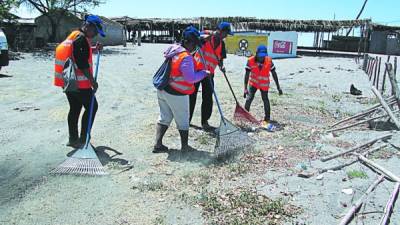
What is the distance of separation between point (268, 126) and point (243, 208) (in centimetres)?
334

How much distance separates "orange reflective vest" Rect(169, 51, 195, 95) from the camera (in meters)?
5.16

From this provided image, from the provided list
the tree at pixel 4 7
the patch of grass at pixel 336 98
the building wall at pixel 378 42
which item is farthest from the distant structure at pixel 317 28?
the patch of grass at pixel 336 98

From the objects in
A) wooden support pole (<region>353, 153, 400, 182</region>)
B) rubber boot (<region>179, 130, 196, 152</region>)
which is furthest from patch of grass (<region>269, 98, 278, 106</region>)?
wooden support pole (<region>353, 153, 400, 182</region>)

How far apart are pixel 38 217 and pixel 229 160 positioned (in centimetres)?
241

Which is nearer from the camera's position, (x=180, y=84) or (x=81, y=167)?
(x=81, y=167)

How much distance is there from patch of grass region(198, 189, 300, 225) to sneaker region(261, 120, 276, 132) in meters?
2.86

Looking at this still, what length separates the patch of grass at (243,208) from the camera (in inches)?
145

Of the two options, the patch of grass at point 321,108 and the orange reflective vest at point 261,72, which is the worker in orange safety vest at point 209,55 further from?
the patch of grass at point 321,108

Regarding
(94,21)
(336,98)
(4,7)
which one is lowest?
(336,98)

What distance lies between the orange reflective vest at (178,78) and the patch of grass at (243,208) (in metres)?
1.59

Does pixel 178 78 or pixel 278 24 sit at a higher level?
pixel 278 24

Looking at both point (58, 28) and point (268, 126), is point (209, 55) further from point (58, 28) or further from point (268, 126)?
point (58, 28)

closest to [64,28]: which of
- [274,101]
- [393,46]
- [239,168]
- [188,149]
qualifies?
[393,46]

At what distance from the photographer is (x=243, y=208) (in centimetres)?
391
